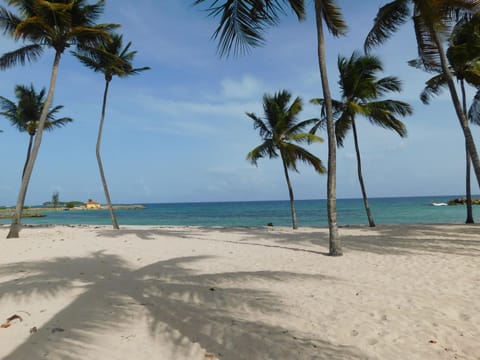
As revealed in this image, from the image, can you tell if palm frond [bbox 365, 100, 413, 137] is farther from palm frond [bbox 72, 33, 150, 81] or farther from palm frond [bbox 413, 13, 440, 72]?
palm frond [bbox 72, 33, 150, 81]

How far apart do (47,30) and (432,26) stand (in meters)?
13.7

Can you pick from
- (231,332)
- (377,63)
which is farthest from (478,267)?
(377,63)

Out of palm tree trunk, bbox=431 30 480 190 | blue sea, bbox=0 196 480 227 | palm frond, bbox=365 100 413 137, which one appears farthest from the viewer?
blue sea, bbox=0 196 480 227

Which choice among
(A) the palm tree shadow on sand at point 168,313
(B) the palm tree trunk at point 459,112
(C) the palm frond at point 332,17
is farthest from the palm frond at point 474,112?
(A) the palm tree shadow on sand at point 168,313

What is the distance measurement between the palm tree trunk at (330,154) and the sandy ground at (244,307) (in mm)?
625

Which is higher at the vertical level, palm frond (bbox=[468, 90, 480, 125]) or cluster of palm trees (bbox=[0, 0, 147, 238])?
cluster of palm trees (bbox=[0, 0, 147, 238])

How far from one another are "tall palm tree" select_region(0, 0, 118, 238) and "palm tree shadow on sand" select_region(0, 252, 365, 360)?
6.85m

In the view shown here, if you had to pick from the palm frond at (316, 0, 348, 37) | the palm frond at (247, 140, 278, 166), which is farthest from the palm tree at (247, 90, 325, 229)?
the palm frond at (316, 0, 348, 37)

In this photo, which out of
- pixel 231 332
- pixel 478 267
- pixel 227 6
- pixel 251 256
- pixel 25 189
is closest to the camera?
pixel 231 332

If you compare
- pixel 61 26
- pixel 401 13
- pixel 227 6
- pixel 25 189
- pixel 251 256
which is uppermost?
pixel 61 26

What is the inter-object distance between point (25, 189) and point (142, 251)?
22.1 ft

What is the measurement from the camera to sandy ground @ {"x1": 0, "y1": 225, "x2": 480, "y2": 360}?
289 centimetres

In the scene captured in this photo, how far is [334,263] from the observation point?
671 centimetres

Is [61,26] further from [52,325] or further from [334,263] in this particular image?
[334,263]
